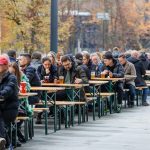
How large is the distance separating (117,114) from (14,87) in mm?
9011

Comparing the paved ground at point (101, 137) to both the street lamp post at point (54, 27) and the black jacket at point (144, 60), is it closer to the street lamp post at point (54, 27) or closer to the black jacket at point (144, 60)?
the street lamp post at point (54, 27)

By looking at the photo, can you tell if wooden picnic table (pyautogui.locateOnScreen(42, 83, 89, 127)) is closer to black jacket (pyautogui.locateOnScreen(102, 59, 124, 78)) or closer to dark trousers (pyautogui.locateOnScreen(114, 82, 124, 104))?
black jacket (pyautogui.locateOnScreen(102, 59, 124, 78))

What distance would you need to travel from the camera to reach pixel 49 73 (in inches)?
755

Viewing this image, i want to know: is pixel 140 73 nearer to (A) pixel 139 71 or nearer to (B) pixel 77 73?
(A) pixel 139 71

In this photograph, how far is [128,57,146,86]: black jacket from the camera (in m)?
25.1

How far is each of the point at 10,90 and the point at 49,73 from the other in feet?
21.0

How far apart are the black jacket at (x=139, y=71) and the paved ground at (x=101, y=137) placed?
504 centimetres

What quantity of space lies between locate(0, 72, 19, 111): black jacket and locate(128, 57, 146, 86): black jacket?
12.5 meters

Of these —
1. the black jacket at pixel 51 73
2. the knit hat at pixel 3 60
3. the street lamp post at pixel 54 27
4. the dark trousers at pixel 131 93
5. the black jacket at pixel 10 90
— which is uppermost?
the street lamp post at pixel 54 27

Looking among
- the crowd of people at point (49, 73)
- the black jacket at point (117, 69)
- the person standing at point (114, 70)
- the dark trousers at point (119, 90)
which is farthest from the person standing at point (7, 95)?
the dark trousers at point (119, 90)

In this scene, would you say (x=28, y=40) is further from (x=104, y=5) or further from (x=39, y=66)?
(x=104, y=5)

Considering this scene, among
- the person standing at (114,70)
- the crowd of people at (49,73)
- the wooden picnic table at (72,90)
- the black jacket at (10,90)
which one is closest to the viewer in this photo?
the black jacket at (10,90)

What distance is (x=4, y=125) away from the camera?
42.5 ft

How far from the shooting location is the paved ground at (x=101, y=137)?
14.4m
